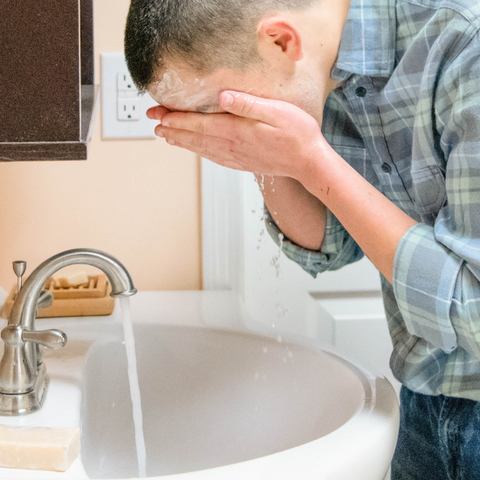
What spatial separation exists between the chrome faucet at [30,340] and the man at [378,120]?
0.19 m

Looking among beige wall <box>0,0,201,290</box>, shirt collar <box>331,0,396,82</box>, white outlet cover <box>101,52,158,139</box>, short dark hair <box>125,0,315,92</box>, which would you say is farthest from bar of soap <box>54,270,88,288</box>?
shirt collar <box>331,0,396,82</box>

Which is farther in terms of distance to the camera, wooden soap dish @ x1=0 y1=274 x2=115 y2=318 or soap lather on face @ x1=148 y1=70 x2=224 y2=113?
wooden soap dish @ x1=0 y1=274 x2=115 y2=318

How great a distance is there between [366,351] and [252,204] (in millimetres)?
443

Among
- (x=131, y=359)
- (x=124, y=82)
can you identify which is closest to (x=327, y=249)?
(x=131, y=359)

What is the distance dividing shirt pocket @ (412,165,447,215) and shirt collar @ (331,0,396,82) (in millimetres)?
132

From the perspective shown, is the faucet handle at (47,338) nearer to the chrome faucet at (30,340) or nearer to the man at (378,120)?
the chrome faucet at (30,340)

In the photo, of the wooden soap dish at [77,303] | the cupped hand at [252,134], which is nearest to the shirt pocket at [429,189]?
the cupped hand at [252,134]

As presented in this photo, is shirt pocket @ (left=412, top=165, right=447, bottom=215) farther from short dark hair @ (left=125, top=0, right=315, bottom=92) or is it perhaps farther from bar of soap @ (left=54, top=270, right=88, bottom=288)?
bar of soap @ (left=54, top=270, right=88, bottom=288)

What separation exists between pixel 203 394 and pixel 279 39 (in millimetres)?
557

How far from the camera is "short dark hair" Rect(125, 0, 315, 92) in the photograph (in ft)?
2.19

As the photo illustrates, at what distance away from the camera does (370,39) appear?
2.34ft


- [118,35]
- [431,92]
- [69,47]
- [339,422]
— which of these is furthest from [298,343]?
[118,35]

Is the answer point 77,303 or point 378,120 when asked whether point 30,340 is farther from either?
point 378,120

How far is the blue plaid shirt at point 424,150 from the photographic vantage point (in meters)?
0.60
